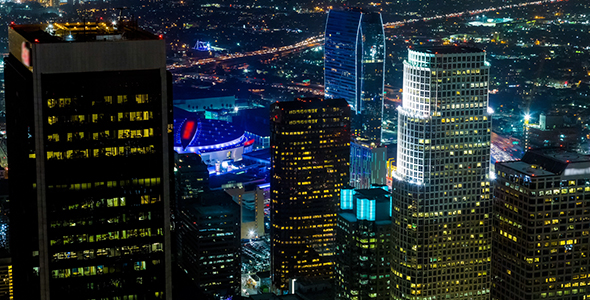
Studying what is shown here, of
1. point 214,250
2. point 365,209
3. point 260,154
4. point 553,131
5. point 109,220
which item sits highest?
point 109,220

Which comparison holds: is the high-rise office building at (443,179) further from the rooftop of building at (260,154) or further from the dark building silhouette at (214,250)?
the rooftop of building at (260,154)

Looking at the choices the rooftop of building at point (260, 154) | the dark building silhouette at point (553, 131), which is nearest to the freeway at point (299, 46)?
the dark building silhouette at point (553, 131)

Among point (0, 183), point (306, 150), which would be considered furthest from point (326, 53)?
point (0, 183)

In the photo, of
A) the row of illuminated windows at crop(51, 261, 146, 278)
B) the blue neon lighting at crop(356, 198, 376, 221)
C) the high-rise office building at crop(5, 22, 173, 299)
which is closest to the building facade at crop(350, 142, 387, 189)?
the blue neon lighting at crop(356, 198, 376, 221)

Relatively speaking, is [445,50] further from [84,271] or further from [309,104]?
[309,104]

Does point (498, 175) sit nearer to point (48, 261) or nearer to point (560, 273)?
point (560, 273)

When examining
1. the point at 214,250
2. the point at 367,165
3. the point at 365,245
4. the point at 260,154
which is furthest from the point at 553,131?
the point at 260,154

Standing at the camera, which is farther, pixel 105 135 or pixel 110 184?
pixel 110 184
